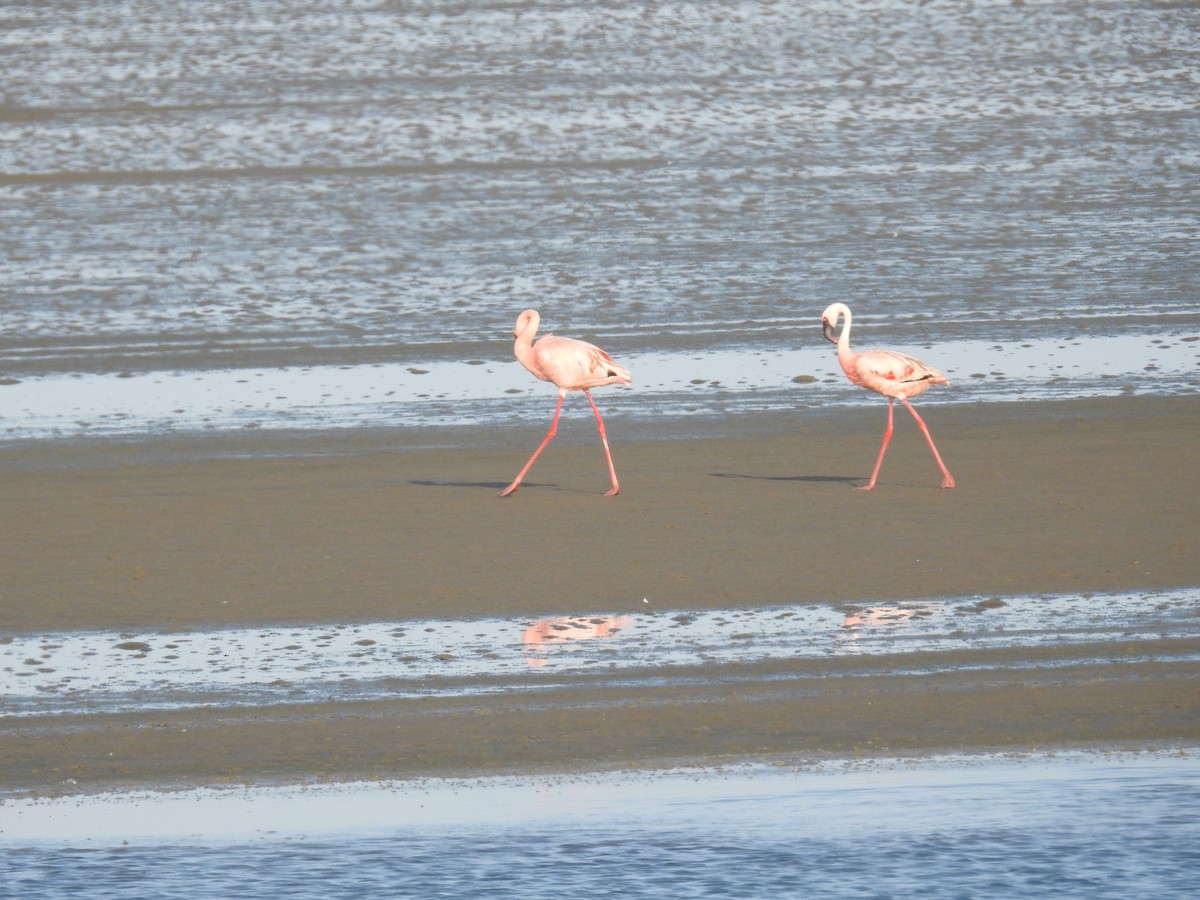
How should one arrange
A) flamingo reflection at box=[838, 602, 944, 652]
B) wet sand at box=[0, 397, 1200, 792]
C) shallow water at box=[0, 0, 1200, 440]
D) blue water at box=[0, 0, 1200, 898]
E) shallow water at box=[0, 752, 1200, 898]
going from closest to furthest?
shallow water at box=[0, 752, 1200, 898] < blue water at box=[0, 0, 1200, 898] < wet sand at box=[0, 397, 1200, 792] < flamingo reflection at box=[838, 602, 944, 652] < shallow water at box=[0, 0, 1200, 440]

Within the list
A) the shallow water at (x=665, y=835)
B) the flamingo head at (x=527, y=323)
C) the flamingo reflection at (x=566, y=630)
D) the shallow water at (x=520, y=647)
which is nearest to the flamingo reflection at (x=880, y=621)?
the shallow water at (x=520, y=647)

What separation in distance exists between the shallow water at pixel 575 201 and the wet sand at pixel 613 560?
4.38 feet

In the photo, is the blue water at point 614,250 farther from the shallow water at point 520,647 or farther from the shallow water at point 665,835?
the shallow water at point 520,647

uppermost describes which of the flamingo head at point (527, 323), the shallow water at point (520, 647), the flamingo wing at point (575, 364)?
the flamingo head at point (527, 323)

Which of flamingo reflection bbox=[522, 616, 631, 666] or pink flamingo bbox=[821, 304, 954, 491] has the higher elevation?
pink flamingo bbox=[821, 304, 954, 491]

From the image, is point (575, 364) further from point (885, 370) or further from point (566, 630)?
point (566, 630)

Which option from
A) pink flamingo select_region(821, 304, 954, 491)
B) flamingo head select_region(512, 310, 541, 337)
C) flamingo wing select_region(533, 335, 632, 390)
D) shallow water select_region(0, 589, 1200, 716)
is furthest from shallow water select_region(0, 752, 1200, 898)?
flamingo head select_region(512, 310, 541, 337)

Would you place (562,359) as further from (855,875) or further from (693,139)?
(693,139)

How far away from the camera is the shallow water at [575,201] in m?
17.0

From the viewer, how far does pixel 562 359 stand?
1342 cm

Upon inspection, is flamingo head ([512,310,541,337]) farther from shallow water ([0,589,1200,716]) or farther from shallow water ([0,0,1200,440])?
shallow water ([0,589,1200,716])

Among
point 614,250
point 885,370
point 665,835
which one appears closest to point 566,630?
point 665,835

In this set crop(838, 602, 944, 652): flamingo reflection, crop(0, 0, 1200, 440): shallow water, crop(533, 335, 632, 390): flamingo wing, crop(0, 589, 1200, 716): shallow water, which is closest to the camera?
crop(0, 589, 1200, 716): shallow water

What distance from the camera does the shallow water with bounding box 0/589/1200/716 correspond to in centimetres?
908
